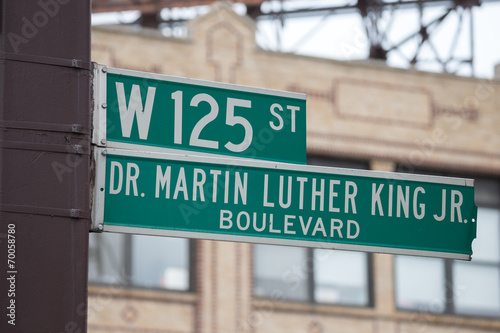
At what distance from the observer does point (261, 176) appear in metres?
4.55

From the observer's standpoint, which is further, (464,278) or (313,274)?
(464,278)

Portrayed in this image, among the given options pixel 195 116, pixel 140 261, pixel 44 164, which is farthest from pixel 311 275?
pixel 44 164

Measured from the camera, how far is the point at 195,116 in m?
4.55

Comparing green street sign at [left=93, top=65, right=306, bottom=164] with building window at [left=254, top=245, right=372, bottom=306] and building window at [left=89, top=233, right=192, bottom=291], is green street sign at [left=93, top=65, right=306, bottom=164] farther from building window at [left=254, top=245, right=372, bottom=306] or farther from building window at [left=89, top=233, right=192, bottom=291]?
building window at [left=254, top=245, right=372, bottom=306]

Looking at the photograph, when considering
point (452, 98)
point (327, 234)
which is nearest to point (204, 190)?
point (327, 234)

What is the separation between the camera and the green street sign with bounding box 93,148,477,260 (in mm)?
4305

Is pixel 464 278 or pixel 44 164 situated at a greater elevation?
pixel 44 164

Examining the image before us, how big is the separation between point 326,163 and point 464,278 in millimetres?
3207

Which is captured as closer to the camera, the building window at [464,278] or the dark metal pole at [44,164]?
the dark metal pole at [44,164]

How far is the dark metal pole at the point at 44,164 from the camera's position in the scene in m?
A: 3.72

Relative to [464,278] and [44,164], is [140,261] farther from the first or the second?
[44,164]

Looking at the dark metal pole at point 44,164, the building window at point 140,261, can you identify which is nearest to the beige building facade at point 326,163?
the building window at point 140,261

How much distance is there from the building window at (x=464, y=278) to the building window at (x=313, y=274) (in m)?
0.70

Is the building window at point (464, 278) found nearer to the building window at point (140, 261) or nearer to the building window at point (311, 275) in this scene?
the building window at point (311, 275)
